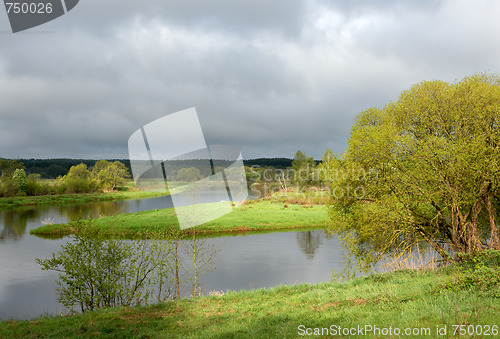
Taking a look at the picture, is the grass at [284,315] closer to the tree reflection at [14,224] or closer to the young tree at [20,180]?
the tree reflection at [14,224]

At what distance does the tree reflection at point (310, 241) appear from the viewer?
31.0m

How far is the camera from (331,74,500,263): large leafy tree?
1627 cm

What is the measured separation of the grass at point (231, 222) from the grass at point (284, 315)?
24.4 metres

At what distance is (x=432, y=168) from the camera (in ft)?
55.3

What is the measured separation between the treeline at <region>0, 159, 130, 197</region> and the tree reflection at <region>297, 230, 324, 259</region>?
7689cm

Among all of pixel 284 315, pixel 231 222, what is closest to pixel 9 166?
pixel 231 222

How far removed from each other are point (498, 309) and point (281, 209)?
1875 inches

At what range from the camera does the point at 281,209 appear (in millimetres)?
55000

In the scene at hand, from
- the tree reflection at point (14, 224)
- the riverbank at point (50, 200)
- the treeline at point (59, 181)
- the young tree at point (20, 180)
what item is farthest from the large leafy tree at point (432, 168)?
the young tree at point (20, 180)

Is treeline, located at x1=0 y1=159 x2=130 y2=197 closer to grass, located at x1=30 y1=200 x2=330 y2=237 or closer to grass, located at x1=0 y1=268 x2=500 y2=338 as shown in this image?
grass, located at x1=30 y1=200 x2=330 y2=237

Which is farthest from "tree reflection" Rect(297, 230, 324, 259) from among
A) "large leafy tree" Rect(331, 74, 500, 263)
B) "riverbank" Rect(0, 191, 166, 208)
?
"riverbank" Rect(0, 191, 166, 208)

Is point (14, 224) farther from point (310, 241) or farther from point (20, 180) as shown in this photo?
point (20, 180)

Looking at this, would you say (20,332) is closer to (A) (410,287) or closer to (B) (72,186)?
(A) (410,287)

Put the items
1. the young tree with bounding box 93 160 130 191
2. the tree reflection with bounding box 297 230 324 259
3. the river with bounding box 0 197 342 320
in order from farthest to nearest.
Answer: the young tree with bounding box 93 160 130 191
the tree reflection with bounding box 297 230 324 259
the river with bounding box 0 197 342 320
